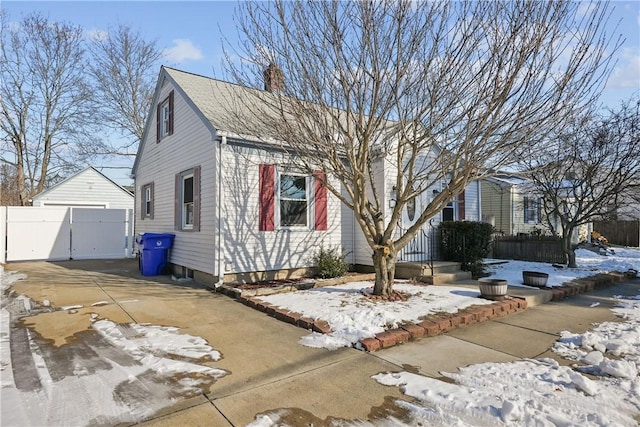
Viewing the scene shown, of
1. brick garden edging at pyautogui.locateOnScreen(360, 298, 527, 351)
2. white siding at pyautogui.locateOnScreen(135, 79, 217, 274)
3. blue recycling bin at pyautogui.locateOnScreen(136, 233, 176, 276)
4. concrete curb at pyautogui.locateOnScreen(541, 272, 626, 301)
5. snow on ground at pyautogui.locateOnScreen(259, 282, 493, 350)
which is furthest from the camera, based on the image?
blue recycling bin at pyautogui.locateOnScreen(136, 233, 176, 276)

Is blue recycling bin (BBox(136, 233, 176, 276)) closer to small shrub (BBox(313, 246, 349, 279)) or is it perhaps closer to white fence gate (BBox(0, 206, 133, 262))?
small shrub (BBox(313, 246, 349, 279))

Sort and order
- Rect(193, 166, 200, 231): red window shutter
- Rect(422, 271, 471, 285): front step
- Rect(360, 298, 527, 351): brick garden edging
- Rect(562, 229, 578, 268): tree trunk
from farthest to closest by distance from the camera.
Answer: Rect(562, 229, 578, 268): tree trunk
Rect(193, 166, 200, 231): red window shutter
Rect(422, 271, 471, 285): front step
Rect(360, 298, 527, 351): brick garden edging

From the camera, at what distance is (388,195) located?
9641 millimetres

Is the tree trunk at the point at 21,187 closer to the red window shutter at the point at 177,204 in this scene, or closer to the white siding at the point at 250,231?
the red window shutter at the point at 177,204

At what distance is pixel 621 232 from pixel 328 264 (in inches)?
941

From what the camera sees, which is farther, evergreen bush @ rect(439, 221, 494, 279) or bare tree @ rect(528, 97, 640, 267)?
bare tree @ rect(528, 97, 640, 267)

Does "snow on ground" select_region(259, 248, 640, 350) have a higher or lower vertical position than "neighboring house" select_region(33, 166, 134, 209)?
lower

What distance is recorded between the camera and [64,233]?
14352mm

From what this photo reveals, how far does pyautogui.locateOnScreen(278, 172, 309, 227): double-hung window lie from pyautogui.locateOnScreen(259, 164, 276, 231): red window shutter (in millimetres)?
234

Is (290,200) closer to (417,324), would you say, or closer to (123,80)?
(417,324)

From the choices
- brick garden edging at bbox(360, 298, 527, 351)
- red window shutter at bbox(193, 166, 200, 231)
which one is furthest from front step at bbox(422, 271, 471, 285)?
red window shutter at bbox(193, 166, 200, 231)

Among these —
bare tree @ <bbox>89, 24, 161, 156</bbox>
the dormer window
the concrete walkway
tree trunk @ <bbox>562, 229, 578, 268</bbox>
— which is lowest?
the concrete walkway

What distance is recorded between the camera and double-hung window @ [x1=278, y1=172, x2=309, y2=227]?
904 cm

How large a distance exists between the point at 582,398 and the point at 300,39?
5.90 meters
